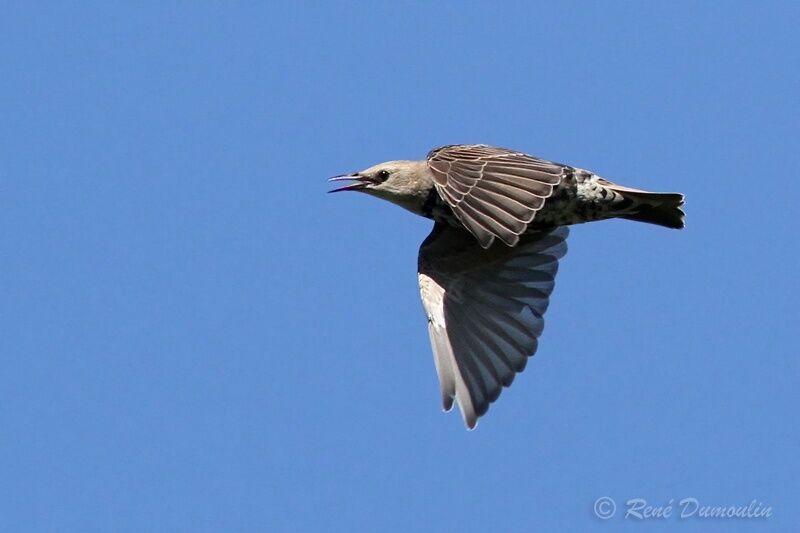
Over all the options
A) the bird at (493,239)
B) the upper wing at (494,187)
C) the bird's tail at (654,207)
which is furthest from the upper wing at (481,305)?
the upper wing at (494,187)

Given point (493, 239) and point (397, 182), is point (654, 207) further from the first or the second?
point (397, 182)

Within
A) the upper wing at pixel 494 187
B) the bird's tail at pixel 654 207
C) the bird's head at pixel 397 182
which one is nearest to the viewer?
the upper wing at pixel 494 187

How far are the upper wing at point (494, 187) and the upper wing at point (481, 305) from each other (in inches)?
45.9

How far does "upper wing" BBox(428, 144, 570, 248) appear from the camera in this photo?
34.0 ft

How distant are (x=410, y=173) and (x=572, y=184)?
1553 millimetres

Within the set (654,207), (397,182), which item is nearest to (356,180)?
(397,182)

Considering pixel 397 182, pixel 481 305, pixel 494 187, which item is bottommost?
pixel 481 305

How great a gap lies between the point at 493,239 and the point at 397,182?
73.7 inches

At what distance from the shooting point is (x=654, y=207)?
11.7 metres

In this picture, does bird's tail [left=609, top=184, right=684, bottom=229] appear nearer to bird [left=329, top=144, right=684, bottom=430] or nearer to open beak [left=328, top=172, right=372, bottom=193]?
bird [left=329, top=144, right=684, bottom=430]

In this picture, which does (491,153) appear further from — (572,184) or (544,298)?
(544,298)

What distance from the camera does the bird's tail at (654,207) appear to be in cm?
1159

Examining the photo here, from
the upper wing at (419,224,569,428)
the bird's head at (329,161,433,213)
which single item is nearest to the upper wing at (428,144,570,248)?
the bird's head at (329,161,433,213)

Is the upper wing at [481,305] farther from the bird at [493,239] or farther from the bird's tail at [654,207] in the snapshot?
the bird's tail at [654,207]
